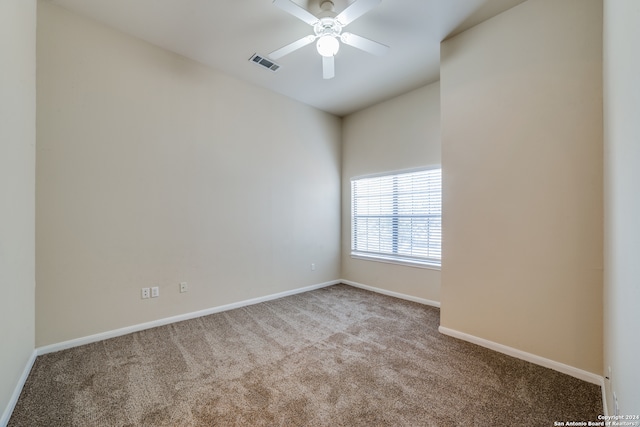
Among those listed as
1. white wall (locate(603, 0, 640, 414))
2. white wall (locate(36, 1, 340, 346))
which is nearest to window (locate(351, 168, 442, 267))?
white wall (locate(36, 1, 340, 346))

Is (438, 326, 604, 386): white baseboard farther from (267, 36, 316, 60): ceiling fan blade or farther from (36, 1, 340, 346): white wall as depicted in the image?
(267, 36, 316, 60): ceiling fan blade

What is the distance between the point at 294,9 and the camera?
194 cm

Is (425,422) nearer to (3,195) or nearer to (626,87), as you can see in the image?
(626,87)

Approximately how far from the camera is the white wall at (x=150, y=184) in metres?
2.34

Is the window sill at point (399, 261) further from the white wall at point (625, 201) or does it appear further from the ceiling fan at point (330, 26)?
the ceiling fan at point (330, 26)

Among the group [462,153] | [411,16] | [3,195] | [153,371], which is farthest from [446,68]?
[153,371]

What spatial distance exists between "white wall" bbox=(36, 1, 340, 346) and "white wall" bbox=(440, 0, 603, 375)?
2.28 meters

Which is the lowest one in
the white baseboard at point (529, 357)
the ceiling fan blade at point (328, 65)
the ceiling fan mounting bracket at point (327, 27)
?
the white baseboard at point (529, 357)

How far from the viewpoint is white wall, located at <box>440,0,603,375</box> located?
1.93 meters

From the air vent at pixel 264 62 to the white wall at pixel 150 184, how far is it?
53cm

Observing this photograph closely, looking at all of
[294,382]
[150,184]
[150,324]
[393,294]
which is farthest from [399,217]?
[150,324]

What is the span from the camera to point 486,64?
243 centimetres

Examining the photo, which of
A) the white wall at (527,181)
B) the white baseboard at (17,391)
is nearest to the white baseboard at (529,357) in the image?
the white wall at (527,181)

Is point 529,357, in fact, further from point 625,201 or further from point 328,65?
point 328,65
